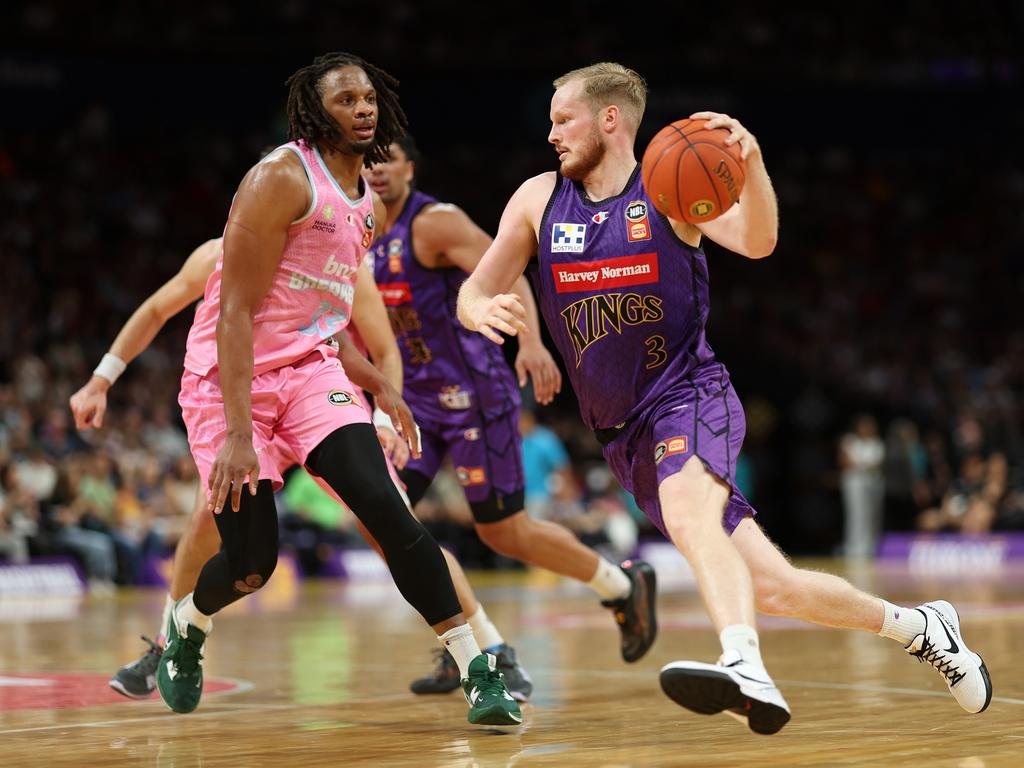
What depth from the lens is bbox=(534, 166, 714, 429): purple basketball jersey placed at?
5180 millimetres

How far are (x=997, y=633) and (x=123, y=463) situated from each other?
10.5m

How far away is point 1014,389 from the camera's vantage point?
25.6m

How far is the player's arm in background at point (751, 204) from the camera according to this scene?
186 inches

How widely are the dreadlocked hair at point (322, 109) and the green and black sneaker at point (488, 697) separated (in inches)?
76.3

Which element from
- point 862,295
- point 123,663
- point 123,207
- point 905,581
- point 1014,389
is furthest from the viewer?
point 862,295

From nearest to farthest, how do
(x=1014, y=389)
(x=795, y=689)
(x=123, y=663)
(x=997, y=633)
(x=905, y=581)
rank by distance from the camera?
(x=795, y=689) → (x=123, y=663) → (x=997, y=633) → (x=905, y=581) → (x=1014, y=389)

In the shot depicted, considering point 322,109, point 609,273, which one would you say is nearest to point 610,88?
point 609,273

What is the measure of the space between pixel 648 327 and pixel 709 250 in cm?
2402

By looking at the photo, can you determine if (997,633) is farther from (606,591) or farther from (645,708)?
(645,708)

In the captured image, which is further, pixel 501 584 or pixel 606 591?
pixel 501 584

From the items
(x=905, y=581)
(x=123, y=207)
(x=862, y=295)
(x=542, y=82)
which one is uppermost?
(x=542, y=82)

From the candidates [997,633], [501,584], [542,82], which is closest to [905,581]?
[501,584]

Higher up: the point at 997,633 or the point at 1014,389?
the point at 1014,389

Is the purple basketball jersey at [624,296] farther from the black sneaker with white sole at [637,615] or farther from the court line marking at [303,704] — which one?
the black sneaker with white sole at [637,615]
